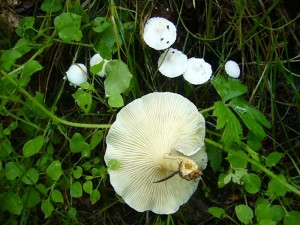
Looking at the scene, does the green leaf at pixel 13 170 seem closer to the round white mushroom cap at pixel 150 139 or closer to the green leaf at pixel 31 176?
the green leaf at pixel 31 176

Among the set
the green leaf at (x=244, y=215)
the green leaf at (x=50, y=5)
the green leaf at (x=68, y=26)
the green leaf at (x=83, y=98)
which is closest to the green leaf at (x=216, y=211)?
the green leaf at (x=244, y=215)

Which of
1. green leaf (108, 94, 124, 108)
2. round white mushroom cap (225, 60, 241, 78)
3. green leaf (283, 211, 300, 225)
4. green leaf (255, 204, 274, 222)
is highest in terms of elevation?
green leaf (108, 94, 124, 108)

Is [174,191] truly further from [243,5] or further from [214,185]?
[243,5]

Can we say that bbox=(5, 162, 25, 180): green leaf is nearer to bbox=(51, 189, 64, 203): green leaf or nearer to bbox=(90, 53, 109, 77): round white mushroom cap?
bbox=(51, 189, 64, 203): green leaf

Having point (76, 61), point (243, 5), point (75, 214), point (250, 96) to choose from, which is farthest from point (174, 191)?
point (243, 5)

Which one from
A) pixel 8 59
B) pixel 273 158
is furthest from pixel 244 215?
pixel 8 59

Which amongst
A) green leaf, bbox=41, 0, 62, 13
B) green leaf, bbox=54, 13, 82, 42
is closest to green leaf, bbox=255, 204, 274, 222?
green leaf, bbox=54, 13, 82, 42

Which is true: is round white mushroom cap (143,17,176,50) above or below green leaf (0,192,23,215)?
above
